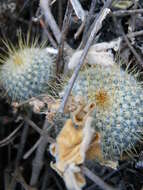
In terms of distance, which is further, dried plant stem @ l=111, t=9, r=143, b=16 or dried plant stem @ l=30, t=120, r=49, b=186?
dried plant stem @ l=111, t=9, r=143, b=16

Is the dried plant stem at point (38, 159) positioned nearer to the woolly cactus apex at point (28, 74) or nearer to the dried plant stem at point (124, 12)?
the woolly cactus apex at point (28, 74)

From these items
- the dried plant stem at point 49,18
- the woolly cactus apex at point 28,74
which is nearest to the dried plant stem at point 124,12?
the dried plant stem at point 49,18

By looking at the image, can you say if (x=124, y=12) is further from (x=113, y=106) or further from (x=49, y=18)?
(x=113, y=106)

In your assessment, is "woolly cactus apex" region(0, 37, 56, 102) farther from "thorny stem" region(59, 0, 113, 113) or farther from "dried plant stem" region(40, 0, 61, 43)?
"thorny stem" region(59, 0, 113, 113)

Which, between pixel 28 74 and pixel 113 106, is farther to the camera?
pixel 28 74

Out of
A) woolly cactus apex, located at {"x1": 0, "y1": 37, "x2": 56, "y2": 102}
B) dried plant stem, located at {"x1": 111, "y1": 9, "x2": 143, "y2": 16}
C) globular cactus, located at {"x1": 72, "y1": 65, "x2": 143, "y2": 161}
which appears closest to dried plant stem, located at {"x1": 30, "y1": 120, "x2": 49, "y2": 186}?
woolly cactus apex, located at {"x1": 0, "y1": 37, "x2": 56, "y2": 102}

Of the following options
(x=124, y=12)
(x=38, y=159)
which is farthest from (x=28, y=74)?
(x=124, y=12)
